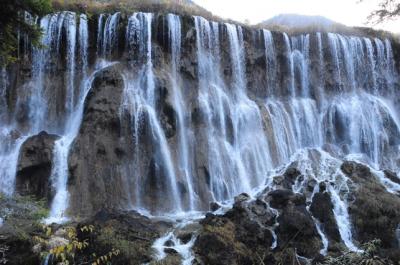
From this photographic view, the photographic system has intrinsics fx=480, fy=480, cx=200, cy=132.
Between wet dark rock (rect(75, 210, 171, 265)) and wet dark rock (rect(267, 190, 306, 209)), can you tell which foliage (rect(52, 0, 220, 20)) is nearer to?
wet dark rock (rect(267, 190, 306, 209))

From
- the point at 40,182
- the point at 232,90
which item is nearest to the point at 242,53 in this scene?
the point at 232,90

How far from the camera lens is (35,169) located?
20188mm

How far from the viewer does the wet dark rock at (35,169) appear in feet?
64.8

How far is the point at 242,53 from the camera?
28.2 meters

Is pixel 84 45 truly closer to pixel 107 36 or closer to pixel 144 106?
pixel 107 36

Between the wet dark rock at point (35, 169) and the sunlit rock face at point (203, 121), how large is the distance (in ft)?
0.27

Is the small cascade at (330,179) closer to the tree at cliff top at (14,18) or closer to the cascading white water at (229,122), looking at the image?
the cascading white water at (229,122)

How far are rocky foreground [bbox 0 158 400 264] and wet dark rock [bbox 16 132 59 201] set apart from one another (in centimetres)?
302

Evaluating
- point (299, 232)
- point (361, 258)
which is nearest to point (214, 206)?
point (299, 232)

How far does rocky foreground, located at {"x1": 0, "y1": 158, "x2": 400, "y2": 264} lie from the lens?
13.6 metres

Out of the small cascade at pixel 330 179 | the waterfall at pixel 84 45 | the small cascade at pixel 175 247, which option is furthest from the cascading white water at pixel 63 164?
the small cascade at pixel 330 179

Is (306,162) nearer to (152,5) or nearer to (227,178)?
(227,178)

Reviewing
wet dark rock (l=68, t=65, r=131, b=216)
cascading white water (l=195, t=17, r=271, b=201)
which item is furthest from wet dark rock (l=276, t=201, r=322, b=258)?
wet dark rock (l=68, t=65, r=131, b=216)

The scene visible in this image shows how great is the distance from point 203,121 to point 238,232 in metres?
9.16
